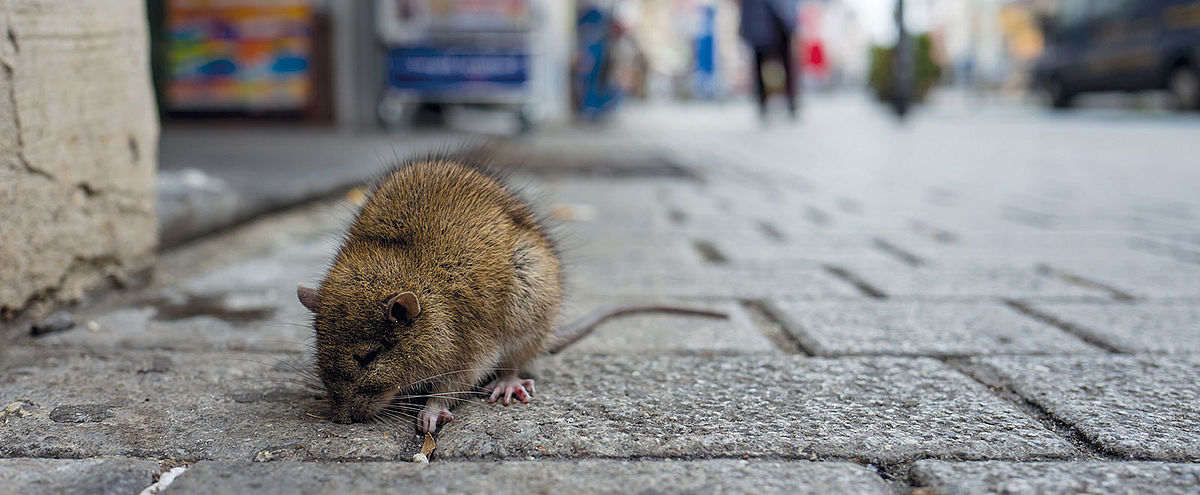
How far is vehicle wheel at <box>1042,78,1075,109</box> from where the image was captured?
64.0 ft

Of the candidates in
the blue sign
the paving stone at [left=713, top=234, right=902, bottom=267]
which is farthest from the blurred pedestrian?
the paving stone at [left=713, top=234, right=902, bottom=267]

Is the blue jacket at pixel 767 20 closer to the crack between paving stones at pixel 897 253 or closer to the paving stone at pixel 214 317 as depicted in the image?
the crack between paving stones at pixel 897 253

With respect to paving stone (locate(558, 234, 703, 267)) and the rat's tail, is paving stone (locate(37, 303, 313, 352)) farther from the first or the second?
paving stone (locate(558, 234, 703, 267))

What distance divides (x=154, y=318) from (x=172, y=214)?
95cm

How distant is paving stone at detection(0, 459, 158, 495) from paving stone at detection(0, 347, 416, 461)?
45 mm

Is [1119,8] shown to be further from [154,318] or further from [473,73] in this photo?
[154,318]

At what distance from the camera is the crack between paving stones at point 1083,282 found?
2848 mm

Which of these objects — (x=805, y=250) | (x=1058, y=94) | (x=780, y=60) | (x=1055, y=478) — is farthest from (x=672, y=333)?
(x=1058, y=94)

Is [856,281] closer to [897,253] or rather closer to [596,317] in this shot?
[897,253]

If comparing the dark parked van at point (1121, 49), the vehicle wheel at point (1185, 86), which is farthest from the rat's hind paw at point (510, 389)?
the vehicle wheel at point (1185, 86)

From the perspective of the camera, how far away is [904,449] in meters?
1.58

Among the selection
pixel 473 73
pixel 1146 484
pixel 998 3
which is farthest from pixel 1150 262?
pixel 998 3

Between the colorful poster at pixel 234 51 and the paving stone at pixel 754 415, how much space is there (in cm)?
902

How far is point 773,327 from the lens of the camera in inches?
98.7
